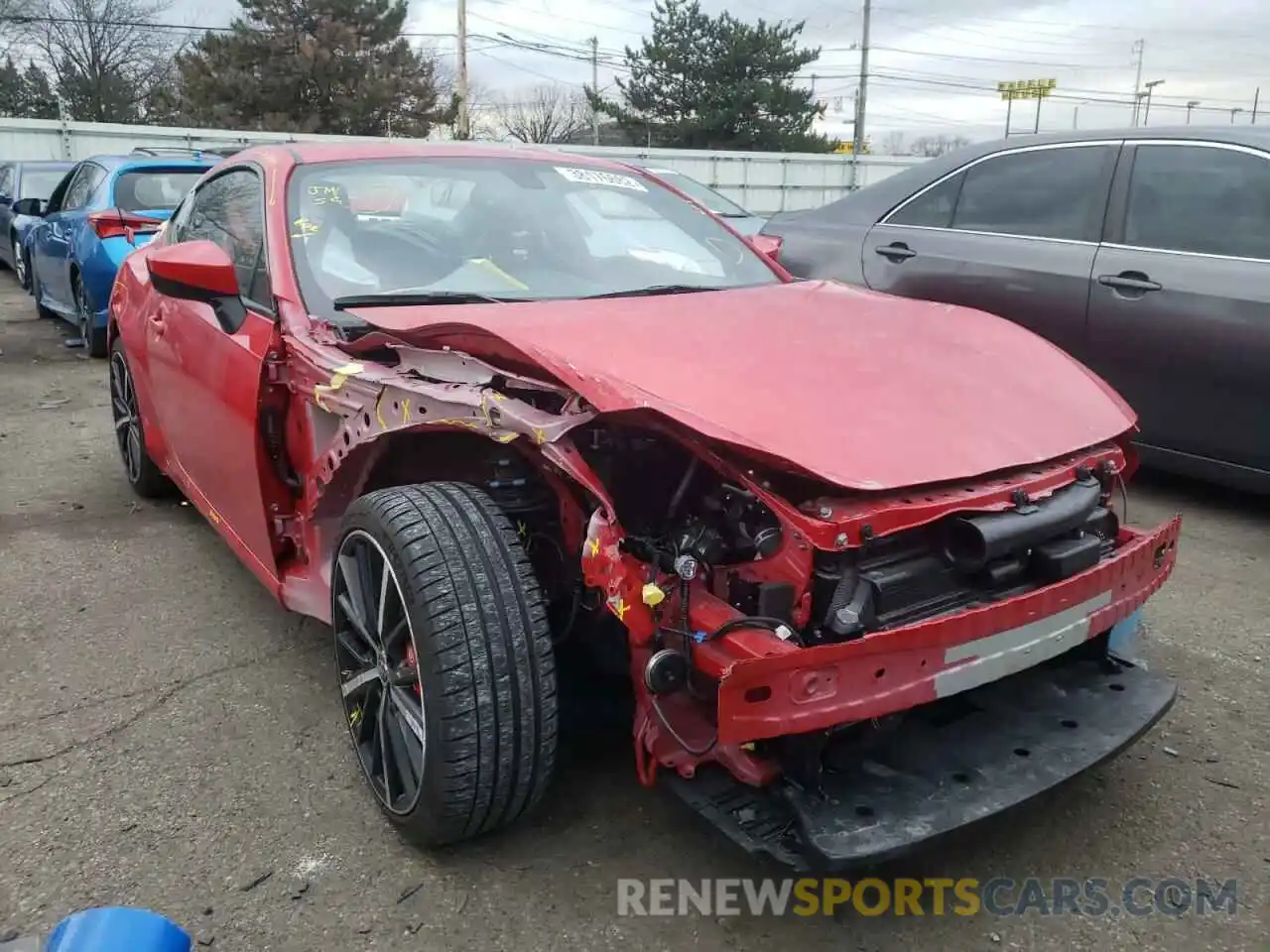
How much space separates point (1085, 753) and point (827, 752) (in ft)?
1.78

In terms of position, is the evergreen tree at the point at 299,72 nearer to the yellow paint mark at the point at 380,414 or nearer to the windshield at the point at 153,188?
the windshield at the point at 153,188

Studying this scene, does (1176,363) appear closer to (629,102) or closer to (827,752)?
(827,752)

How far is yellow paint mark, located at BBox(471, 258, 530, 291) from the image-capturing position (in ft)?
9.32

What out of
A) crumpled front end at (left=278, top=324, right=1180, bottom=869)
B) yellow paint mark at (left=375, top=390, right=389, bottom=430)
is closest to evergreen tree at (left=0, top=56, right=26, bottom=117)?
yellow paint mark at (left=375, top=390, right=389, bottom=430)

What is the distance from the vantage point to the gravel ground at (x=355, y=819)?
1.99 m

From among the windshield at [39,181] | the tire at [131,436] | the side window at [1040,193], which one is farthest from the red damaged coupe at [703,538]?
the windshield at [39,181]

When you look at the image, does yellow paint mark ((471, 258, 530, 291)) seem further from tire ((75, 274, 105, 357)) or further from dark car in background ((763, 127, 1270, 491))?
tire ((75, 274, 105, 357))

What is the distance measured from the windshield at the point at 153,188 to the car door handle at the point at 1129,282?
630 cm

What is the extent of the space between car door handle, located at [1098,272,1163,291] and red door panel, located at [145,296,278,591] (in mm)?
3372

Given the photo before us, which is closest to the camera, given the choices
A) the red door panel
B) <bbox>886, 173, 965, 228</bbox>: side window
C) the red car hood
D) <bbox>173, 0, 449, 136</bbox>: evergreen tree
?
the red car hood

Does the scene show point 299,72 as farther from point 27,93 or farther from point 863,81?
point 863,81

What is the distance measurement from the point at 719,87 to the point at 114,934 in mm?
36378

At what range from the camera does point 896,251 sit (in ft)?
16.6

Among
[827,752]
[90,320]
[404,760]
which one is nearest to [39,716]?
[404,760]
